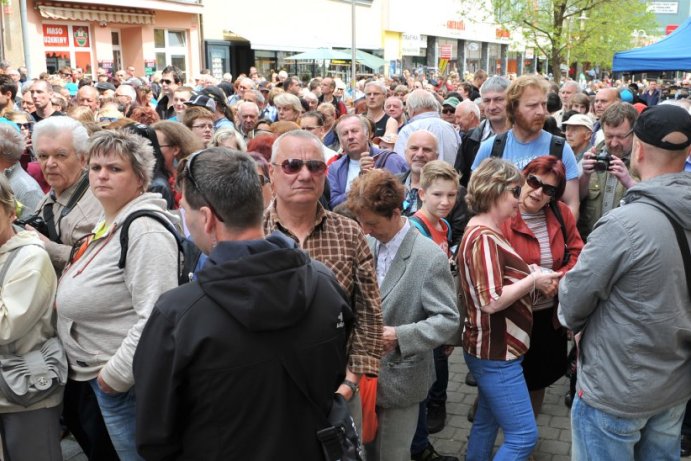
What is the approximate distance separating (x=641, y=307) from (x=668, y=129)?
0.73 meters

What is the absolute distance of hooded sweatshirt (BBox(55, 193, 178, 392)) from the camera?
2.84 meters

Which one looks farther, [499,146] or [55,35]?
[55,35]

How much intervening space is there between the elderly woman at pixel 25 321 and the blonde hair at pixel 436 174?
2.31m

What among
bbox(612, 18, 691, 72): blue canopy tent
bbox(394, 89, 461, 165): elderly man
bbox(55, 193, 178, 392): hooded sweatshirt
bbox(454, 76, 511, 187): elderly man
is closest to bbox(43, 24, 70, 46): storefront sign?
bbox(612, 18, 691, 72): blue canopy tent

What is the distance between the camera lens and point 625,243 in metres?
2.69

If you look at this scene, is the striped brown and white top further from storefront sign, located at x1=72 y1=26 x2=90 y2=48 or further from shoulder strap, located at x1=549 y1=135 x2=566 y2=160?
storefront sign, located at x1=72 y1=26 x2=90 y2=48

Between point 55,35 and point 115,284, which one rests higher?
point 55,35

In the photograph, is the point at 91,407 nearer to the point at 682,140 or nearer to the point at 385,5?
the point at 682,140

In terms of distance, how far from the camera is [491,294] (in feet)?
11.7

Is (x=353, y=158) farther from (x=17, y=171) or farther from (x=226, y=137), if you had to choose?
(x=17, y=171)

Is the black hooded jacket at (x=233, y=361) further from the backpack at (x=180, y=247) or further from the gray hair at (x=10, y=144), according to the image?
the gray hair at (x=10, y=144)

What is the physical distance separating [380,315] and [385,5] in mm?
38729

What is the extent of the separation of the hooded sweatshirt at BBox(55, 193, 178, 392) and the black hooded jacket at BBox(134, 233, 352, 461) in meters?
0.83

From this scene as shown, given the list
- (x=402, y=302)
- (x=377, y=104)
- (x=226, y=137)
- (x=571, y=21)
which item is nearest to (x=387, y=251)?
(x=402, y=302)
